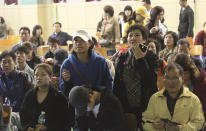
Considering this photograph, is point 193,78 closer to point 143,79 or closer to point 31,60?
point 143,79

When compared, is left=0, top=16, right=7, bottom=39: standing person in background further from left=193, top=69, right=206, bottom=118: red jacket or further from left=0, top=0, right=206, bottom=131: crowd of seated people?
left=193, top=69, right=206, bottom=118: red jacket

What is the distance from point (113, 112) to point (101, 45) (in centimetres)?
536

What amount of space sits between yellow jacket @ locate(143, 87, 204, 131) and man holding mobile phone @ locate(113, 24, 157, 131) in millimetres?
235

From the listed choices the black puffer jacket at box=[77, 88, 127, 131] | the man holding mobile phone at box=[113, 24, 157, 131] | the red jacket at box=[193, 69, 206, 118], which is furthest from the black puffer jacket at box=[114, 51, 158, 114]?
the red jacket at box=[193, 69, 206, 118]

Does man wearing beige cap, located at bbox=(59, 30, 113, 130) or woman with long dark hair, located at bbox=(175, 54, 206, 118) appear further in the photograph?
woman with long dark hair, located at bbox=(175, 54, 206, 118)

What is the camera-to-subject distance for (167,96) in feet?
13.9

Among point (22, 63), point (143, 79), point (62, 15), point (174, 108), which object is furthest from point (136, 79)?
A: point (62, 15)

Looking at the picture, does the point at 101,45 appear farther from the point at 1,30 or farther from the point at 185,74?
the point at 1,30

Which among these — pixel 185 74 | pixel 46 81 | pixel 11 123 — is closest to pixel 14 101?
pixel 11 123

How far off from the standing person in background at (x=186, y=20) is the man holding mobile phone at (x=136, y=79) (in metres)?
6.84

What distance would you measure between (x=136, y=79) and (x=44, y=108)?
3.27ft

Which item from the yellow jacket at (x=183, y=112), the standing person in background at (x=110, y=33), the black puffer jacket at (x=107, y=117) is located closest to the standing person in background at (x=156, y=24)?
the standing person in background at (x=110, y=33)

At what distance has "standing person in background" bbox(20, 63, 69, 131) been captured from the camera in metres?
4.58

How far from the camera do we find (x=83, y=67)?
4.50m
